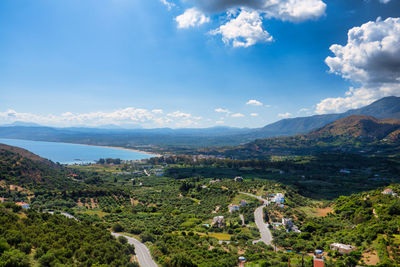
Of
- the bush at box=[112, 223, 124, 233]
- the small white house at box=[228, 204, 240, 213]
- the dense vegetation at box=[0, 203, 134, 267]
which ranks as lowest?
the small white house at box=[228, 204, 240, 213]

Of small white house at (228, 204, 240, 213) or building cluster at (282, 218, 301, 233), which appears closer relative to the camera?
building cluster at (282, 218, 301, 233)

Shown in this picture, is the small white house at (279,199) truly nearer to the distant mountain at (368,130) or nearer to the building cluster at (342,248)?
the building cluster at (342,248)

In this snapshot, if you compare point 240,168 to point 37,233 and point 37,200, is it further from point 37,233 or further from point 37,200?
point 37,233

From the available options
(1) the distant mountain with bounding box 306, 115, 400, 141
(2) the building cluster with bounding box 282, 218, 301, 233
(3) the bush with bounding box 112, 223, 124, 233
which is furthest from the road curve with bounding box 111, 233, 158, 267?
(1) the distant mountain with bounding box 306, 115, 400, 141

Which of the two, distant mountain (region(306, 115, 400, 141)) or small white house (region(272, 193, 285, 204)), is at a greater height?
distant mountain (region(306, 115, 400, 141))

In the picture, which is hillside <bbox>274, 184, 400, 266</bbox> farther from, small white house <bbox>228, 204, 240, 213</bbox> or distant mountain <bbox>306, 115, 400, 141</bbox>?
distant mountain <bbox>306, 115, 400, 141</bbox>

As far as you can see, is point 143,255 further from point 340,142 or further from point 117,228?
point 340,142

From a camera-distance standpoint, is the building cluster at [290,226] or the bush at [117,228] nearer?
the bush at [117,228]

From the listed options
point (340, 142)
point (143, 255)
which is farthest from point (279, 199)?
point (340, 142)

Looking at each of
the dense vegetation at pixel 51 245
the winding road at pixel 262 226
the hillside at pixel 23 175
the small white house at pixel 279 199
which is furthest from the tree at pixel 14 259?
the small white house at pixel 279 199

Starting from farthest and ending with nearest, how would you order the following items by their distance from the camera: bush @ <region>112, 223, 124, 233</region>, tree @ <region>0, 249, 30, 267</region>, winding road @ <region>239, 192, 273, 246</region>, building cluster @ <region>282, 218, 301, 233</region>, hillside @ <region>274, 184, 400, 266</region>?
1. building cluster @ <region>282, 218, 301, 233</region>
2. bush @ <region>112, 223, 124, 233</region>
3. winding road @ <region>239, 192, 273, 246</region>
4. hillside @ <region>274, 184, 400, 266</region>
5. tree @ <region>0, 249, 30, 267</region>
